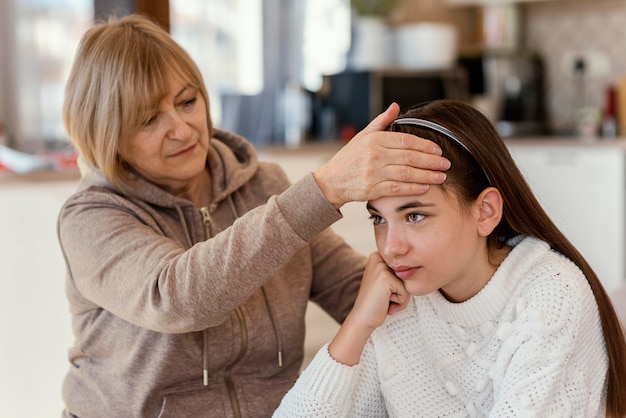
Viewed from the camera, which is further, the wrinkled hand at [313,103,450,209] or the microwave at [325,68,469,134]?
the microwave at [325,68,469,134]

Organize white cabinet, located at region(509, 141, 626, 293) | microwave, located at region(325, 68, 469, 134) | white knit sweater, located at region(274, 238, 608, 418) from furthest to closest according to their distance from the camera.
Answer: microwave, located at region(325, 68, 469, 134), white cabinet, located at region(509, 141, 626, 293), white knit sweater, located at region(274, 238, 608, 418)

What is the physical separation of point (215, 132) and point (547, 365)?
0.93m

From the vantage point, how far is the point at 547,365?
126cm

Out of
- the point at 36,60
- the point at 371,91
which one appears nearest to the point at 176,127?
the point at 36,60

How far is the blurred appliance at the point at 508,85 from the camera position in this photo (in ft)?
17.1

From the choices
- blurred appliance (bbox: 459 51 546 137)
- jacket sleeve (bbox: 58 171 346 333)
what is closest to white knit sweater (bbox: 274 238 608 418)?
jacket sleeve (bbox: 58 171 346 333)

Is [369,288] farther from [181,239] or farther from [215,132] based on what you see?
[215,132]

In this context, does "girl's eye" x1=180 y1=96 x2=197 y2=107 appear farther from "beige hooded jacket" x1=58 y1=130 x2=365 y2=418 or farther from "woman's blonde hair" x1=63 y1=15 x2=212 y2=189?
"beige hooded jacket" x1=58 y1=130 x2=365 y2=418

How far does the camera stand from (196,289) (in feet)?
4.37

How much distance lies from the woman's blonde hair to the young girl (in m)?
0.46

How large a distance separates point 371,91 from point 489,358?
11.0 feet

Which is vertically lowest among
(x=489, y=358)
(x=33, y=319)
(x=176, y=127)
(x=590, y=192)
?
(x=590, y=192)

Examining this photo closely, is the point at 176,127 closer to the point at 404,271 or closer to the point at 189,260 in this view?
the point at 189,260

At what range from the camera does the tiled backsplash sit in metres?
5.13
